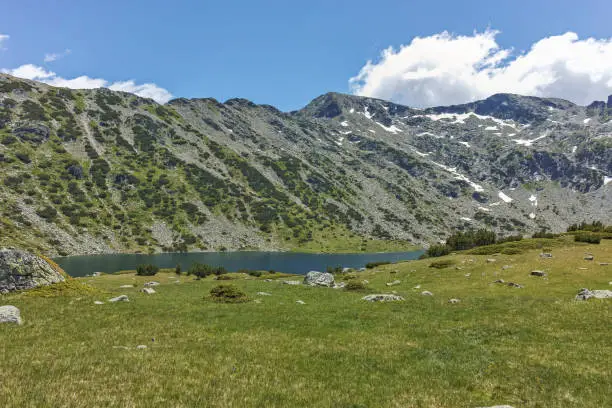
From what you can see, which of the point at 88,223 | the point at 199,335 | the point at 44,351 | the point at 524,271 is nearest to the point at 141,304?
the point at 199,335

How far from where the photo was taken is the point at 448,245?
80.4m

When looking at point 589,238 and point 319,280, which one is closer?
point 319,280

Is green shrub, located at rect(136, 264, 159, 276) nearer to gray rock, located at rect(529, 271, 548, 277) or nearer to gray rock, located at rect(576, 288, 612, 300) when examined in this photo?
gray rock, located at rect(529, 271, 548, 277)

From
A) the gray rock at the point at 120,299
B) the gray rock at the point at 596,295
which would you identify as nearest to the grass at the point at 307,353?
the gray rock at the point at 120,299

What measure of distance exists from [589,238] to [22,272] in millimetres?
73260

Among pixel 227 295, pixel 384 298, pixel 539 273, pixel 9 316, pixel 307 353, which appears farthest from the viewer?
pixel 539 273

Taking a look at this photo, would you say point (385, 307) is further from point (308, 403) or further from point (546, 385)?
point (308, 403)

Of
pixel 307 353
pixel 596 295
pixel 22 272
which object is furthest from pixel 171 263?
pixel 596 295

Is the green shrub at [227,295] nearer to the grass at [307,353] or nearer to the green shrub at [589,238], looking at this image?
the grass at [307,353]

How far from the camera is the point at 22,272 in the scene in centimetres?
3002

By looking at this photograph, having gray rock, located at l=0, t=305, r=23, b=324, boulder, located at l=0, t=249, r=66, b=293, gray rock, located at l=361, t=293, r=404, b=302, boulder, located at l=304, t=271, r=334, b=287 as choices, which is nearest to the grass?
gray rock, located at l=0, t=305, r=23, b=324

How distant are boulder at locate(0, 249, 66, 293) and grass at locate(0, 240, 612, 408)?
4433 mm

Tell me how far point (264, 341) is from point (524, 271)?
1465 inches

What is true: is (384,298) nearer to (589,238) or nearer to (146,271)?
(589,238)
